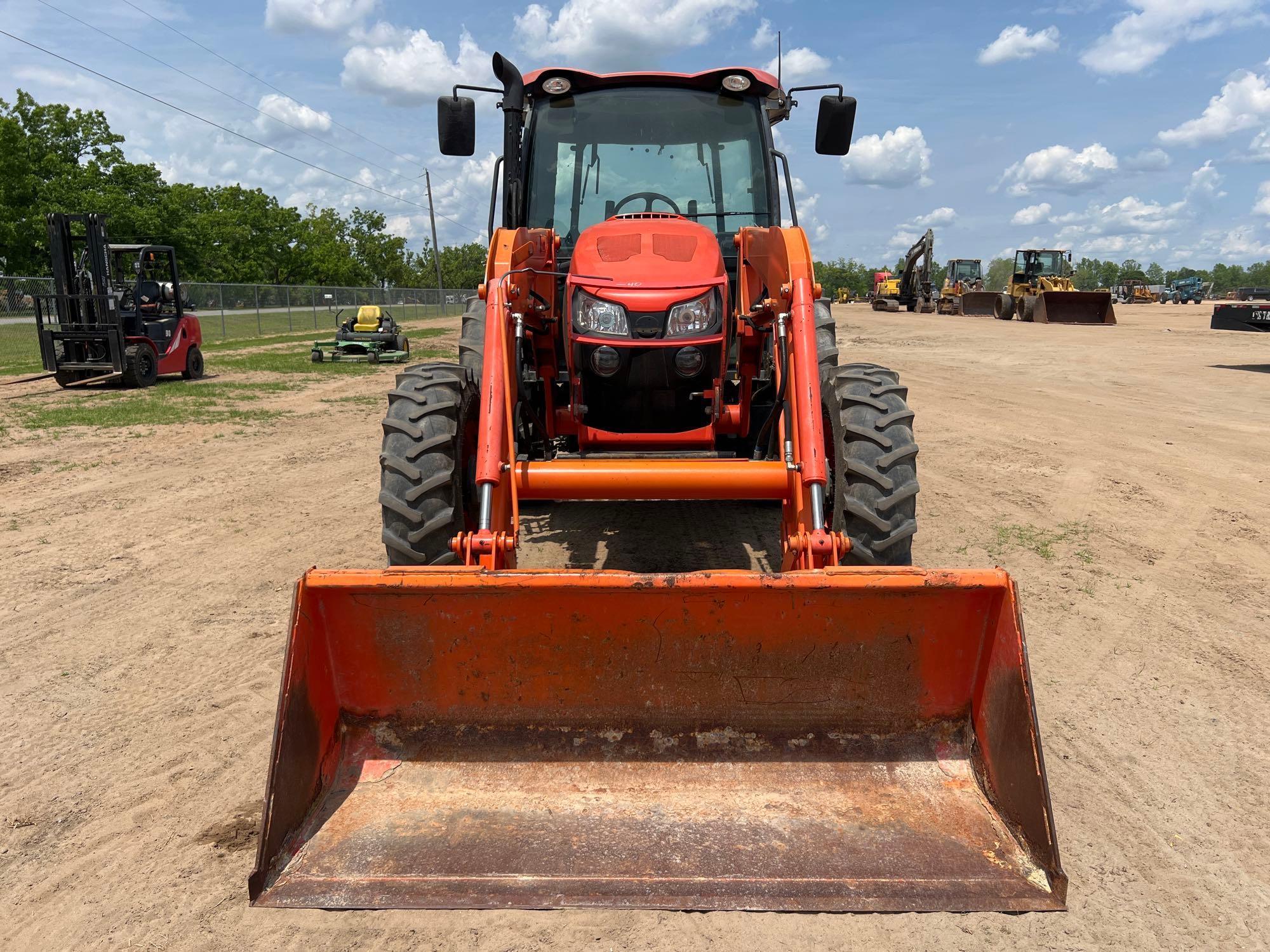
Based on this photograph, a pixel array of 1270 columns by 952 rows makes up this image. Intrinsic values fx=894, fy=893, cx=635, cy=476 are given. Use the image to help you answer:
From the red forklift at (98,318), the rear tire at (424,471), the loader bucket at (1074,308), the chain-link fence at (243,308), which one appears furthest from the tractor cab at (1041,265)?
the rear tire at (424,471)

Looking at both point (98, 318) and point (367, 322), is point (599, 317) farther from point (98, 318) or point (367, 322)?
point (367, 322)

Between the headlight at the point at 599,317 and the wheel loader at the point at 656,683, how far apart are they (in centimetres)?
1

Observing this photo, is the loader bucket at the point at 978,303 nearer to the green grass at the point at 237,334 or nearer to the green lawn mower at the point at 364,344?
the green grass at the point at 237,334

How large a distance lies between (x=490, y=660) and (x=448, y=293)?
172 ft

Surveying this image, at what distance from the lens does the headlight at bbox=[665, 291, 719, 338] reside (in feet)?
13.8

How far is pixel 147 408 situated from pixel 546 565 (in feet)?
30.6

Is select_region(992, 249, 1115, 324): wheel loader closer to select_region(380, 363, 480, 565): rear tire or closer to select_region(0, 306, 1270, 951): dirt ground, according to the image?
select_region(0, 306, 1270, 951): dirt ground

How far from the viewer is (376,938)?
242cm

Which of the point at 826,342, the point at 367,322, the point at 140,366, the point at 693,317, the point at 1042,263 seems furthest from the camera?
the point at 1042,263

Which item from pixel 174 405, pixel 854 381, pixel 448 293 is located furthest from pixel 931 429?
pixel 448 293

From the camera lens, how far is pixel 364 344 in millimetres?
19891

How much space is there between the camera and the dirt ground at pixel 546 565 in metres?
2.48

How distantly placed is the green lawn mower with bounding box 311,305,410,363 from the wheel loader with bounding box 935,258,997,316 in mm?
27088

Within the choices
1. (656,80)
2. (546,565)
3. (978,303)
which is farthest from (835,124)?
(978,303)
